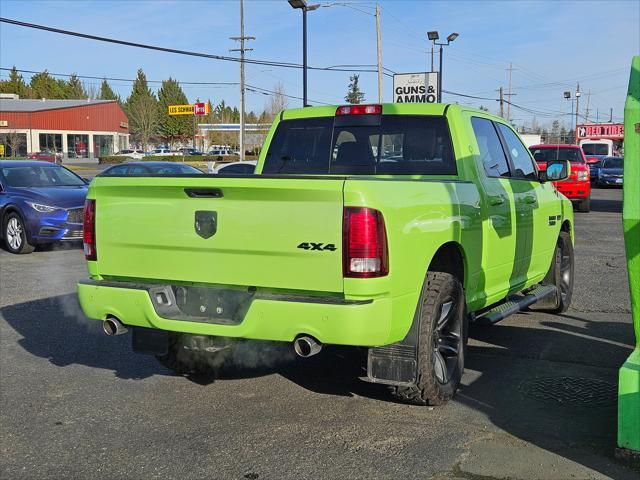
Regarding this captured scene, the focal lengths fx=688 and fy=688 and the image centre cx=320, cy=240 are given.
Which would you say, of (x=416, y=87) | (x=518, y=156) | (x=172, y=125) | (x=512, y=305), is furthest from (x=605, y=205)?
(x=172, y=125)

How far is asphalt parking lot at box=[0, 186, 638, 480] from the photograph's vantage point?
3639 mm

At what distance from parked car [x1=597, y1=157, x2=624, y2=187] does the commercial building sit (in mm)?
59188

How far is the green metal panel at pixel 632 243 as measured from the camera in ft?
11.4

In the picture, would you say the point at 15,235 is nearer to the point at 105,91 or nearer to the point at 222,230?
the point at 222,230

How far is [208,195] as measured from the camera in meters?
3.97

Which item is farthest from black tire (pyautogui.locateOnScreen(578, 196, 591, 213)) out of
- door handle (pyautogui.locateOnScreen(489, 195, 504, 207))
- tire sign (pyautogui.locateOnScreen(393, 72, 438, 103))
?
door handle (pyautogui.locateOnScreen(489, 195, 504, 207))

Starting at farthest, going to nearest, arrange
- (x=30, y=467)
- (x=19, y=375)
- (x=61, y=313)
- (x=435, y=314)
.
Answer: (x=61, y=313) → (x=19, y=375) → (x=435, y=314) → (x=30, y=467)

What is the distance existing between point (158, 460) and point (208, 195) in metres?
1.49

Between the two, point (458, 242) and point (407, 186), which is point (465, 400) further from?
point (407, 186)

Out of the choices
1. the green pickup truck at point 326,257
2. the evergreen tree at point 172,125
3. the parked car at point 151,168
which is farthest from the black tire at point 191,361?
the evergreen tree at point 172,125

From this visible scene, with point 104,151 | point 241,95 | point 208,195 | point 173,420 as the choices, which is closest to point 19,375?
point 173,420

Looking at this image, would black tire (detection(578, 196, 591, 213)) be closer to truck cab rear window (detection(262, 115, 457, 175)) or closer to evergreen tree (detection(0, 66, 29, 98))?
truck cab rear window (detection(262, 115, 457, 175))

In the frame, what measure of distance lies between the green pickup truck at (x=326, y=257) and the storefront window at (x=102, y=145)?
280 feet

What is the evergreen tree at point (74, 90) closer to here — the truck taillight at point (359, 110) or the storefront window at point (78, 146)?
the storefront window at point (78, 146)
